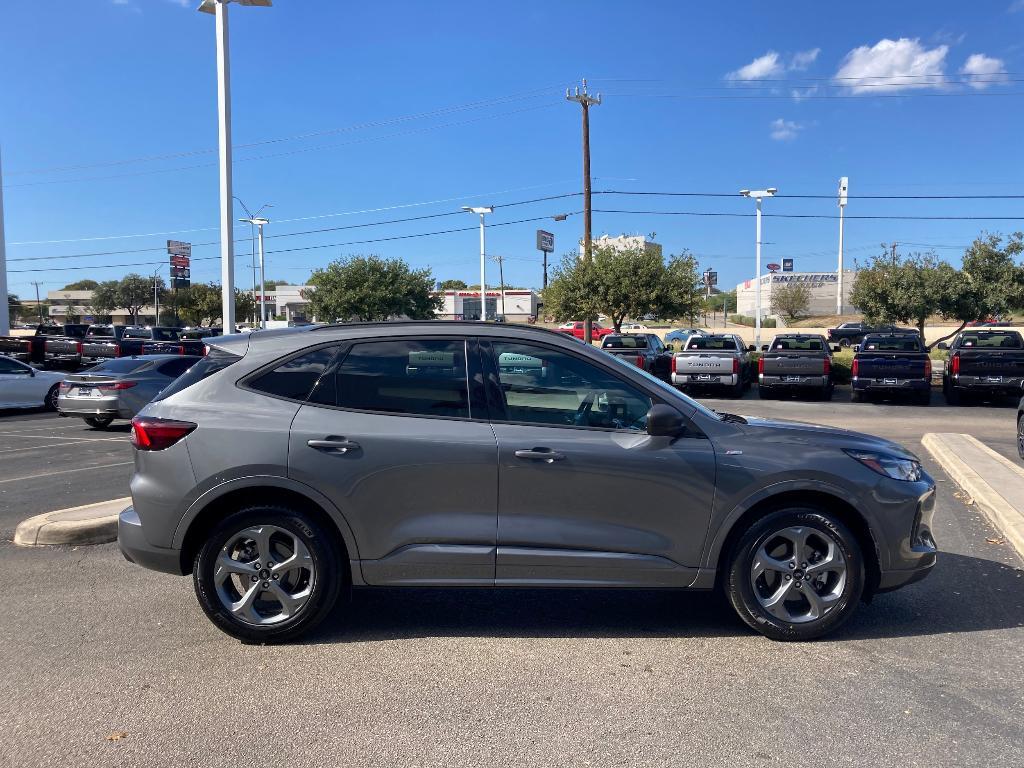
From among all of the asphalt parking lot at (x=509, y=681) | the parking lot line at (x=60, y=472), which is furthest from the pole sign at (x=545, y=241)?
the asphalt parking lot at (x=509, y=681)

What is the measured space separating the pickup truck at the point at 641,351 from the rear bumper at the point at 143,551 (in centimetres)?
1912

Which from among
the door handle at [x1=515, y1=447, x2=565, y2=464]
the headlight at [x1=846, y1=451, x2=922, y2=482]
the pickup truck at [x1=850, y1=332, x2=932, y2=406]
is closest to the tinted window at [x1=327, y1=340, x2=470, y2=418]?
the door handle at [x1=515, y1=447, x2=565, y2=464]

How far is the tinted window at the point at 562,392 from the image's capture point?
4.50 m

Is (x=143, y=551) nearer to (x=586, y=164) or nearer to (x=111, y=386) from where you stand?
(x=111, y=386)

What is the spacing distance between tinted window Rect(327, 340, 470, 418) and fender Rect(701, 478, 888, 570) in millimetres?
1537

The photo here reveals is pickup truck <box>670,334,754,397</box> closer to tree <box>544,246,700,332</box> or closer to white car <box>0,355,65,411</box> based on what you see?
tree <box>544,246,700,332</box>

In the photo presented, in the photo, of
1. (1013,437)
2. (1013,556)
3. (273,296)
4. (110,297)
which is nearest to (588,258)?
(1013,437)

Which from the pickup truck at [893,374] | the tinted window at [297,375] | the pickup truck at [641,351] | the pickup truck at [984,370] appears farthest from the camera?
the pickup truck at [641,351]

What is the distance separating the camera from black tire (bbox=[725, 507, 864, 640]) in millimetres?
4434

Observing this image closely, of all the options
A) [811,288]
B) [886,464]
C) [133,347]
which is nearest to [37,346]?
[133,347]

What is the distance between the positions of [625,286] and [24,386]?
845 inches

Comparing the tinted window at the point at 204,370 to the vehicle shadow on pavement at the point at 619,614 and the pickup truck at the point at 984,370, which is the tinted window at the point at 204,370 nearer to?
the vehicle shadow on pavement at the point at 619,614

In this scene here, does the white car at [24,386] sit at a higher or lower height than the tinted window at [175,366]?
lower

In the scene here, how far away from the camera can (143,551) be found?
4.51 metres
